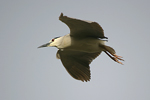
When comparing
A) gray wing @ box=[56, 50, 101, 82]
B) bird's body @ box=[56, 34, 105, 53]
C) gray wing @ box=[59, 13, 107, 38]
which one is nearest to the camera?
gray wing @ box=[59, 13, 107, 38]

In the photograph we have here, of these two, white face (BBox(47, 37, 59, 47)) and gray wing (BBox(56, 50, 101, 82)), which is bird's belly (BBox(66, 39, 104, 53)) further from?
gray wing (BBox(56, 50, 101, 82))

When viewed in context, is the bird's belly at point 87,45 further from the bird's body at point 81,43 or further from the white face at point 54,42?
the white face at point 54,42

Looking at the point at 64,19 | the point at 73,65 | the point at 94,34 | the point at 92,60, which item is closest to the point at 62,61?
the point at 73,65

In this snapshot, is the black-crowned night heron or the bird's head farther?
the bird's head

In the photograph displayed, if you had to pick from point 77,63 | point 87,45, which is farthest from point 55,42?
point 77,63

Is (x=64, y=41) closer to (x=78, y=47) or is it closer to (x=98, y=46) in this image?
(x=78, y=47)

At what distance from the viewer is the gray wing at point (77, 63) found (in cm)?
739

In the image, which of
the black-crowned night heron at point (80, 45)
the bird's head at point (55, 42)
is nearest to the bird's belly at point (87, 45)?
the black-crowned night heron at point (80, 45)

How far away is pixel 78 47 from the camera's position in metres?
6.54

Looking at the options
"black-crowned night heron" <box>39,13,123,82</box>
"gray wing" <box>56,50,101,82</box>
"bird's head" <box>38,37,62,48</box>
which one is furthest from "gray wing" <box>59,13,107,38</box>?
"gray wing" <box>56,50,101,82</box>

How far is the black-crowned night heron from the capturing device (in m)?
6.08

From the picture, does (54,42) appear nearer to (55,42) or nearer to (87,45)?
(55,42)

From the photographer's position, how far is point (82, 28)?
6.23m

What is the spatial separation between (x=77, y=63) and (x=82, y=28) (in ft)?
4.97
